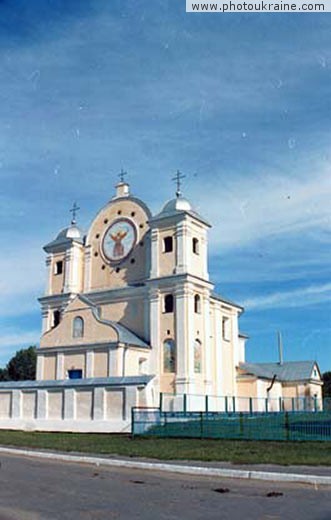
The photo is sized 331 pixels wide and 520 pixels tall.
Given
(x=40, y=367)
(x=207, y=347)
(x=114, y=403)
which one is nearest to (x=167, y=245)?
(x=207, y=347)

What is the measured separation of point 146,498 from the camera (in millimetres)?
9586

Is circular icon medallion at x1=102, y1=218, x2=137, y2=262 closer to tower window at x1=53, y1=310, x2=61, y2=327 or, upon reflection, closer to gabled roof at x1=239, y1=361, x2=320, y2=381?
tower window at x1=53, y1=310, x2=61, y2=327

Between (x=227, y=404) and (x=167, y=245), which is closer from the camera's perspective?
(x=227, y=404)

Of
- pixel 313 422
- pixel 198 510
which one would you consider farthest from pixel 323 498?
pixel 313 422

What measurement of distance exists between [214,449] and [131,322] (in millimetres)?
22866

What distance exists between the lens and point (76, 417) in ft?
95.4

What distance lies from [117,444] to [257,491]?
10320mm

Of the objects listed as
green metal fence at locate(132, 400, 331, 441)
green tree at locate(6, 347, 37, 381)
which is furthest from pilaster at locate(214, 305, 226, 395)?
green tree at locate(6, 347, 37, 381)

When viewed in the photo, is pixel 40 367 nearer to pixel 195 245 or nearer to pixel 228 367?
pixel 195 245

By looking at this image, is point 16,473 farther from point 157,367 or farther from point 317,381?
point 317,381

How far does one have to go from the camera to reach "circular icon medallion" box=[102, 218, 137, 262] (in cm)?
4194

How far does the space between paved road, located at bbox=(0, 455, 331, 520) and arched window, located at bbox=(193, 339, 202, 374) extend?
942 inches

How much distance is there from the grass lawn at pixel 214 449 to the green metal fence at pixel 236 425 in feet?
2.32

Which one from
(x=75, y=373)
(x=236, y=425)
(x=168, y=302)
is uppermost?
(x=168, y=302)
